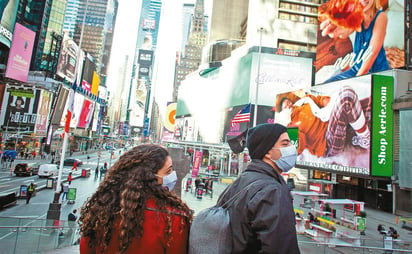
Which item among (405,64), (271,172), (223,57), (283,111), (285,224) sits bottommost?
(285,224)

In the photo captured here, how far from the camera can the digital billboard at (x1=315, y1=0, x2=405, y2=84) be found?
1158 inches

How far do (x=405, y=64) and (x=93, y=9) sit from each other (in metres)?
146

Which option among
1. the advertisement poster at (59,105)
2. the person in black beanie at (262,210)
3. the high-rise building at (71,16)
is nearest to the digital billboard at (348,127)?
the advertisement poster at (59,105)

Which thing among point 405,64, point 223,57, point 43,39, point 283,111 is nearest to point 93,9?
point 43,39

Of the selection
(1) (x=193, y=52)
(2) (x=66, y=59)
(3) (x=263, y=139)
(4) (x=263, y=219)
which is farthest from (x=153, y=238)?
(1) (x=193, y=52)

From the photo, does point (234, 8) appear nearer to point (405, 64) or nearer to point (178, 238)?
point (405, 64)

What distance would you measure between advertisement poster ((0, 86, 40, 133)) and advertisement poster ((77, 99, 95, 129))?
13628 mm

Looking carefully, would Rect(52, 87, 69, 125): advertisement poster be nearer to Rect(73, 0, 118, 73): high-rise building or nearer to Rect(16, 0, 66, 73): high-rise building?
Rect(16, 0, 66, 73): high-rise building

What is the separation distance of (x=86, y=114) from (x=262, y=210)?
208 ft

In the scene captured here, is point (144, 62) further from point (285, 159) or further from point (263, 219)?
point (263, 219)

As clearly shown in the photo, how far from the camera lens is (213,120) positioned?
2655 inches

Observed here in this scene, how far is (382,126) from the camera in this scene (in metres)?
24.3

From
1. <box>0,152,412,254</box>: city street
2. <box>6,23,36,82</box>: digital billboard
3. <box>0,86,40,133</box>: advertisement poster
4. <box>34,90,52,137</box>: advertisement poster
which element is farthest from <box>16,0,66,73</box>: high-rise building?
<box>0,152,412,254</box>: city street

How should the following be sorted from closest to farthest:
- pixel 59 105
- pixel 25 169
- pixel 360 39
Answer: pixel 59 105 < pixel 25 169 < pixel 360 39
